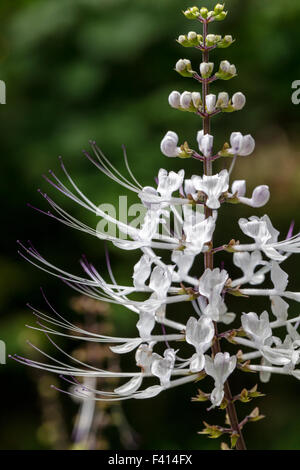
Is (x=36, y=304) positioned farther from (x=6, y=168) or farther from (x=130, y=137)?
(x=130, y=137)

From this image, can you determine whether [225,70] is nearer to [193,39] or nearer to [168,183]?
[193,39]

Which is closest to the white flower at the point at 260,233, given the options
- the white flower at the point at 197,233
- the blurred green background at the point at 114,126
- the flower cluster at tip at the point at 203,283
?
the flower cluster at tip at the point at 203,283

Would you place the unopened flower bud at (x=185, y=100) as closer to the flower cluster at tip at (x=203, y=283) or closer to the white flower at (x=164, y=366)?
the flower cluster at tip at (x=203, y=283)

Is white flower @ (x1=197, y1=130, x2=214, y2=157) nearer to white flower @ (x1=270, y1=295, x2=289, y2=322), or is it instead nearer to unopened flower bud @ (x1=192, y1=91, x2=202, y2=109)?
unopened flower bud @ (x1=192, y1=91, x2=202, y2=109)

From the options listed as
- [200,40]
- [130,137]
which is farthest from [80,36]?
[200,40]

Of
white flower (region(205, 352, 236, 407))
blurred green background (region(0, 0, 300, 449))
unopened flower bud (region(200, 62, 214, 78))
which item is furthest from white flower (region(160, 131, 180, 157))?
blurred green background (region(0, 0, 300, 449))
